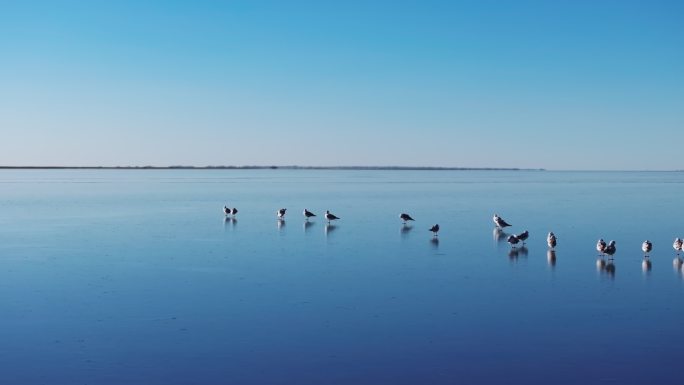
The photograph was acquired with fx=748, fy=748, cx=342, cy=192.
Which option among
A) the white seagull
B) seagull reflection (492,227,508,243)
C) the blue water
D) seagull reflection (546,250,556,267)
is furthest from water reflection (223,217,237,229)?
seagull reflection (546,250,556,267)

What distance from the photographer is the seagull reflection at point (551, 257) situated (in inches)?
730

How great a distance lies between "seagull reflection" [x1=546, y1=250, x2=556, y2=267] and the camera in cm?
1853

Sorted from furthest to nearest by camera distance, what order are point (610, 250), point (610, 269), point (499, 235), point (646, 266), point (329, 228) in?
1. point (329, 228)
2. point (499, 235)
3. point (610, 250)
4. point (646, 266)
5. point (610, 269)

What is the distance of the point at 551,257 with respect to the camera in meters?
19.6

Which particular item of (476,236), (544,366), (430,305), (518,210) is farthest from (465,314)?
(518,210)

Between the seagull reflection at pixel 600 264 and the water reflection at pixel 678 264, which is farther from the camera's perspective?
the seagull reflection at pixel 600 264

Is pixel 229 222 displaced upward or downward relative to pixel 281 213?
downward

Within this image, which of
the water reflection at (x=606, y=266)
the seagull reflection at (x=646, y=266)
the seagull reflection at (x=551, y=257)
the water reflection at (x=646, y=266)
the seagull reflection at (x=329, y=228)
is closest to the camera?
the water reflection at (x=606, y=266)

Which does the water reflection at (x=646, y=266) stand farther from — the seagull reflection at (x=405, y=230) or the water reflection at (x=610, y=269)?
the seagull reflection at (x=405, y=230)

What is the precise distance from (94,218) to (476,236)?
1752 cm

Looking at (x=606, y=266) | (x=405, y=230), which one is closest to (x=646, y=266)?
(x=606, y=266)

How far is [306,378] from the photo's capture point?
9.02m

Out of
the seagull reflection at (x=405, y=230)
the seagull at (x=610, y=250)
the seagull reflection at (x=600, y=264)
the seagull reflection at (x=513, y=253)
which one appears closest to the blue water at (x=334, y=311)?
the seagull reflection at (x=513, y=253)

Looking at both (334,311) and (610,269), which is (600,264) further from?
(334,311)
